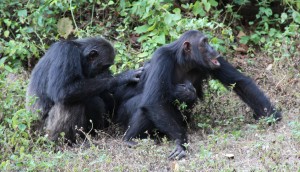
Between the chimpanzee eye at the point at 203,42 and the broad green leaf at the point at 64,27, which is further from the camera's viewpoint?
the broad green leaf at the point at 64,27

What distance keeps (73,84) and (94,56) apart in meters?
0.68

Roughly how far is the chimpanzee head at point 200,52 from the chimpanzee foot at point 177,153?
1.55 m

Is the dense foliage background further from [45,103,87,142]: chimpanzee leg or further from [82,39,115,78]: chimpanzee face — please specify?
[82,39,115,78]: chimpanzee face

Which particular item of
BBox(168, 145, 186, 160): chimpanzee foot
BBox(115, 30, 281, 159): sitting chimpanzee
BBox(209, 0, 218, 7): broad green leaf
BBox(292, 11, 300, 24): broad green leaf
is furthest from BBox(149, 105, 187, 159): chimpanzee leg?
BBox(292, 11, 300, 24): broad green leaf

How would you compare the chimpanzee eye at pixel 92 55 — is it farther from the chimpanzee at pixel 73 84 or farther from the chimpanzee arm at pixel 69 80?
the chimpanzee arm at pixel 69 80

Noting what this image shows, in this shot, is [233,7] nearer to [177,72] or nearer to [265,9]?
[265,9]

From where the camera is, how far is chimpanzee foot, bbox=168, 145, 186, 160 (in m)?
8.12

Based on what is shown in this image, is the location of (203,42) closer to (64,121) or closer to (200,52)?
(200,52)

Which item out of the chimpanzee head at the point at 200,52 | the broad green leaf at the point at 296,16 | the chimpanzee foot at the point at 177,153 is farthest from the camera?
the broad green leaf at the point at 296,16

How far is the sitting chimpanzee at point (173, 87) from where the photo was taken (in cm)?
883

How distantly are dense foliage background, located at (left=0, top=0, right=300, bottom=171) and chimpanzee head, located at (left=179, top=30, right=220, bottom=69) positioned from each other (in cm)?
79

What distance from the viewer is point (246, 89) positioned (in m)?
9.56

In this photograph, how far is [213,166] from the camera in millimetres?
7469

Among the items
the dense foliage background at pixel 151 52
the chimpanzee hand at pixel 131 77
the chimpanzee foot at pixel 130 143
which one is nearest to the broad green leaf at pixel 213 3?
the dense foliage background at pixel 151 52
